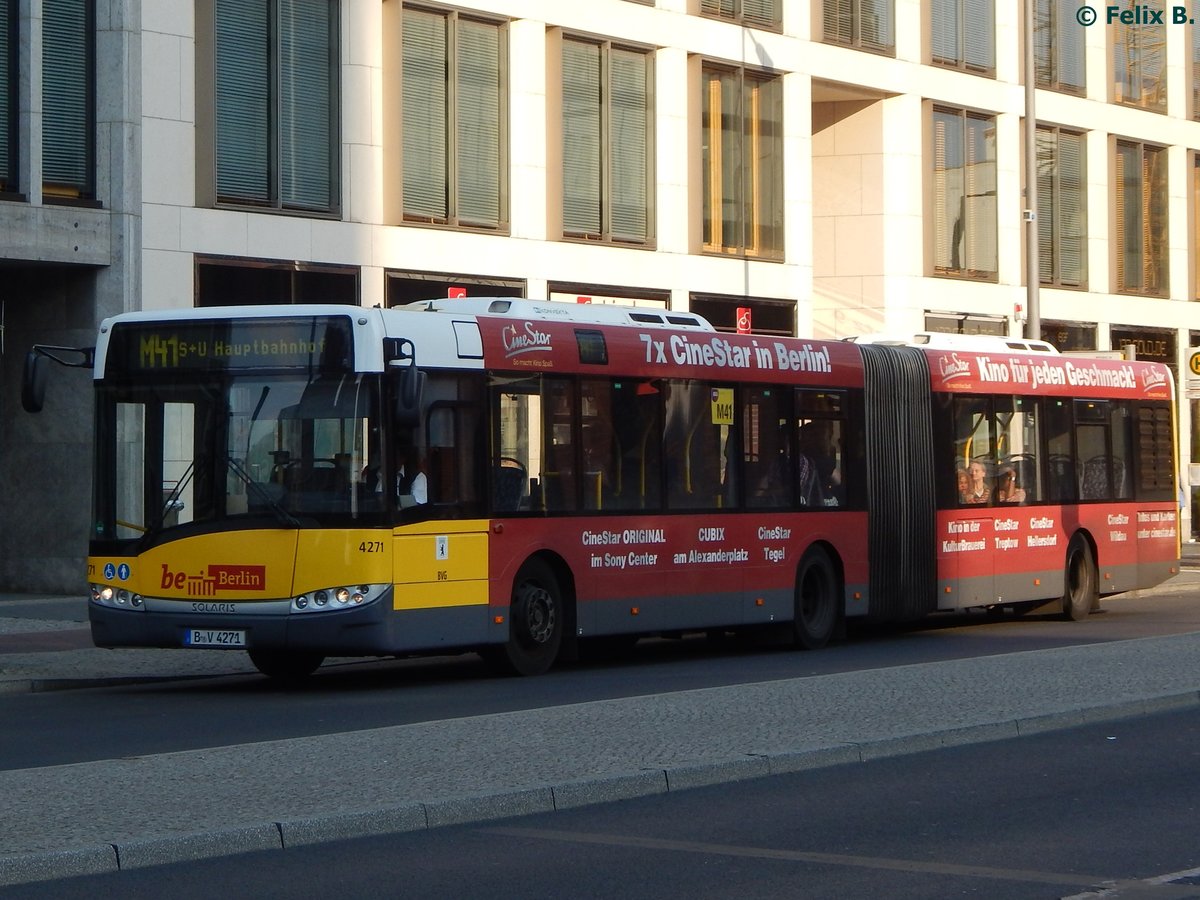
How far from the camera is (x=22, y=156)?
24938 millimetres

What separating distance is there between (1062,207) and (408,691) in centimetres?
2991

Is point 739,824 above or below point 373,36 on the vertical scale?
below

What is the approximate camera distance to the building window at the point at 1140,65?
44.7 m

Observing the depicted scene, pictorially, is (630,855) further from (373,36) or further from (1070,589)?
(373,36)

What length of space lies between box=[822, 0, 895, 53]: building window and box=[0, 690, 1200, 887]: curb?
25333mm

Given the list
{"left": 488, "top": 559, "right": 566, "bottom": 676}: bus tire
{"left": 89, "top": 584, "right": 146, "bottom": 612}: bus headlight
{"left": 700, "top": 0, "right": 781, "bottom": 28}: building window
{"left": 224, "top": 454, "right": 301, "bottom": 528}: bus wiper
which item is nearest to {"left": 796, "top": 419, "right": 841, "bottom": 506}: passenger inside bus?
{"left": 488, "top": 559, "right": 566, "bottom": 676}: bus tire

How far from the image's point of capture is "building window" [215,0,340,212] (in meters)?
26.9

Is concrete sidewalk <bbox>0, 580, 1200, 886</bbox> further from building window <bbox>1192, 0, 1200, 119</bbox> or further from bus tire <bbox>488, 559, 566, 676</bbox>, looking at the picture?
building window <bbox>1192, 0, 1200, 119</bbox>

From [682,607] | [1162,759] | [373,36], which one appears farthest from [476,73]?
[1162,759]

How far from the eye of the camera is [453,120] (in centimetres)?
2973

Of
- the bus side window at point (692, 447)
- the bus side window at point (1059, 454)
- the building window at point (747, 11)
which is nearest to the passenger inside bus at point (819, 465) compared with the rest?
the bus side window at point (692, 447)

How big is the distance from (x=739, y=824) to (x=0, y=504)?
1932cm

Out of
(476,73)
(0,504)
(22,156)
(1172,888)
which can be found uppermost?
(476,73)

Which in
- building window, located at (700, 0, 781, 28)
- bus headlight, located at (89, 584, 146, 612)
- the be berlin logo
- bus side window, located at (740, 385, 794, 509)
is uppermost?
the be berlin logo
